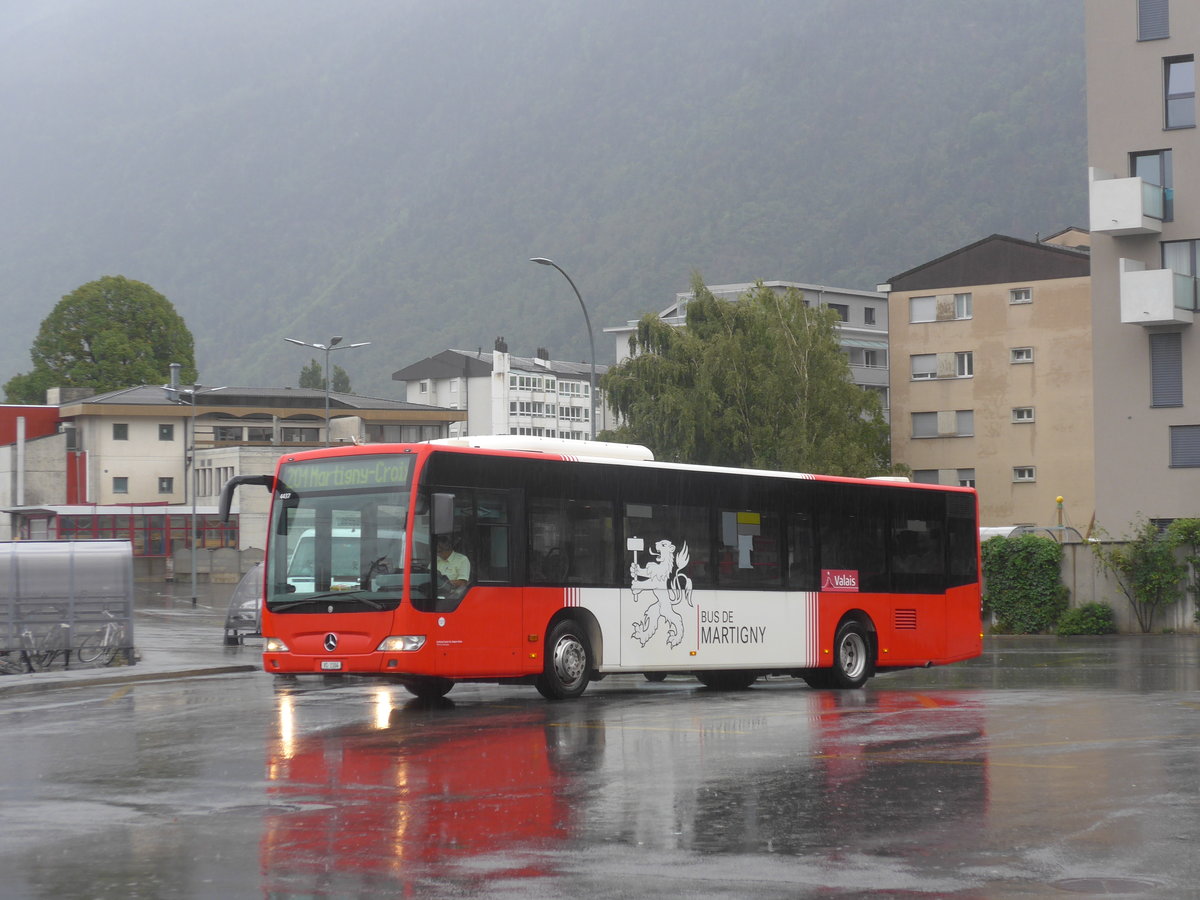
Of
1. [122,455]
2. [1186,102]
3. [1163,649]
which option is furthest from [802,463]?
[122,455]

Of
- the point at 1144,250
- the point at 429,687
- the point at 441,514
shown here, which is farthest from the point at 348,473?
the point at 1144,250

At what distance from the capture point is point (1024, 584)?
127 feet

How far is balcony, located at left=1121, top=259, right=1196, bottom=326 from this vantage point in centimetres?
4491

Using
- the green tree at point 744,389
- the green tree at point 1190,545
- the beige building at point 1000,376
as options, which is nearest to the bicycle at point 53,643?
the green tree at point 1190,545

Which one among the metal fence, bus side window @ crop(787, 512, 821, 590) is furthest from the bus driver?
the metal fence

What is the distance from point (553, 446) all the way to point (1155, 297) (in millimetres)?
29583

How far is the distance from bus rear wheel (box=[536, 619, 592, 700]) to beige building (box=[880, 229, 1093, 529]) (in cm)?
5851

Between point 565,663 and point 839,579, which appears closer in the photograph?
point 565,663

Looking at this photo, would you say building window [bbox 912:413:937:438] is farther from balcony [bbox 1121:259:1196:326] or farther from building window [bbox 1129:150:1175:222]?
balcony [bbox 1121:259:1196:326]

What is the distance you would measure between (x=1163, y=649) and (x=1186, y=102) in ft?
66.8

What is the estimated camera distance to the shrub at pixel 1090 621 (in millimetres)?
37875

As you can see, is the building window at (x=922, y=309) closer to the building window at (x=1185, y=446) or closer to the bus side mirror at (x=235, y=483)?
the building window at (x=1185, y=446)

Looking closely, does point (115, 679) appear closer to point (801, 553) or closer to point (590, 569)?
point (590, 569)

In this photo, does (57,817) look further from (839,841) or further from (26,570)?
(26,570)
